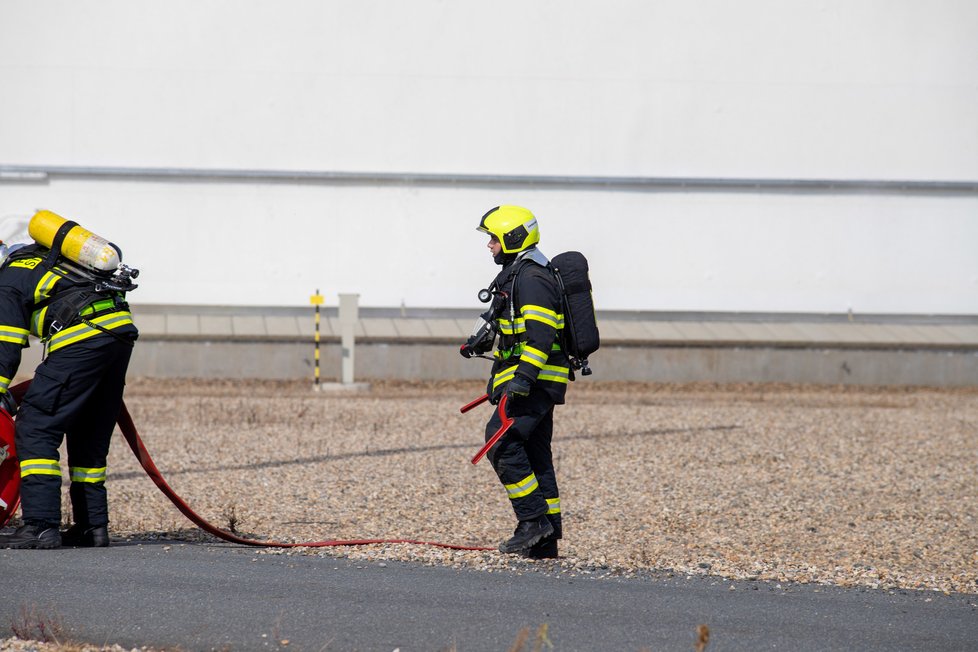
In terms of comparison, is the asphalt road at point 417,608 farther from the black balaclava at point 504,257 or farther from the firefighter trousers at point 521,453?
the black balaclava at point 504,257

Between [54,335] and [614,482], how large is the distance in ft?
19.6

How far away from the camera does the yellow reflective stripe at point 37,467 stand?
7152mm

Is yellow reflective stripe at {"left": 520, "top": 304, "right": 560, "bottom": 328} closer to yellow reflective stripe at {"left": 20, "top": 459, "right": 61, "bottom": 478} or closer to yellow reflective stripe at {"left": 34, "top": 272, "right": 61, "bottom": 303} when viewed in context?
yellow reflective stripe at {"left": 34, "top": 272, "right": 61, "bottom": 303}

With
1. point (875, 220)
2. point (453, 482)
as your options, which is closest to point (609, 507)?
point (453, 482)

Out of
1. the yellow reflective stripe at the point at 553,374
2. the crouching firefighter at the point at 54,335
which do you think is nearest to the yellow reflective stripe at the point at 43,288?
the crouching firefighter at the point at 54,335

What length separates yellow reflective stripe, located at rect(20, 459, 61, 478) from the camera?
7152 millimetres

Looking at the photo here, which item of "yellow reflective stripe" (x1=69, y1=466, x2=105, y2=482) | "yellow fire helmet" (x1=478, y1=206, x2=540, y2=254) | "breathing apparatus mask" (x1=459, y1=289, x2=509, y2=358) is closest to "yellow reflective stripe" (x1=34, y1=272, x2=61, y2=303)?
"yellow reflective stripe" (x1=69, y1=466, x2=105, y2=482)

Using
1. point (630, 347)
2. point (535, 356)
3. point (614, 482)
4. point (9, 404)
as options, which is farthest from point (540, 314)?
point (630, 347)

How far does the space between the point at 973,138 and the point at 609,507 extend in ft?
43.9

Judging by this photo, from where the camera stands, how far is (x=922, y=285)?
21.4 metres

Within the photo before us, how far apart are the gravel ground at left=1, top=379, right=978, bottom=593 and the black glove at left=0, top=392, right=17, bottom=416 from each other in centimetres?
151

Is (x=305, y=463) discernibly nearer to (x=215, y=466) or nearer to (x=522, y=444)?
(x=215, y=466)

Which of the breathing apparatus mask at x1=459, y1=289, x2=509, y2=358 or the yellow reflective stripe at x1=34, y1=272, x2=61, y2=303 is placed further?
the breathing apparatus mask at x1=459, y1=289, x2=509, y2=358

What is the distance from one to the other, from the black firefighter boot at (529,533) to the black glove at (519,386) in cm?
80
